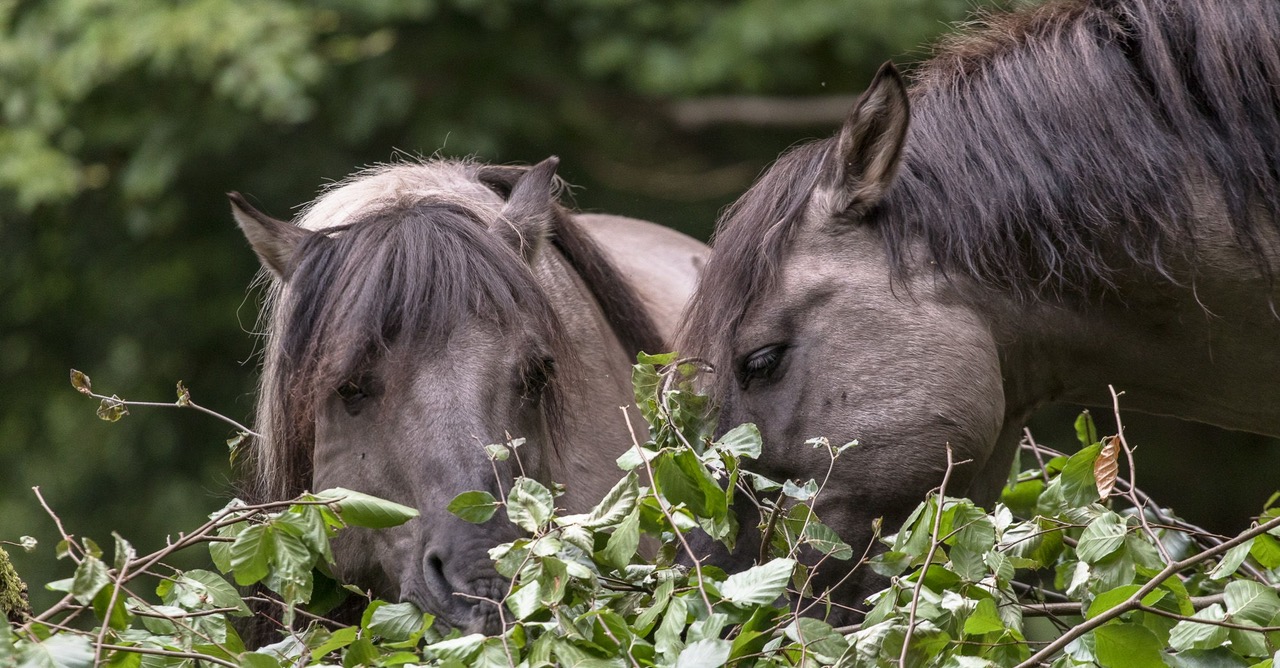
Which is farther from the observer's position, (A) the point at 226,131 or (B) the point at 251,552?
(A) the point at 226,131

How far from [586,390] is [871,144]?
925 millimetres

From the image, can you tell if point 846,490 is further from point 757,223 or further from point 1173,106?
point 1173,106

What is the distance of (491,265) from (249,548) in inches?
34.0

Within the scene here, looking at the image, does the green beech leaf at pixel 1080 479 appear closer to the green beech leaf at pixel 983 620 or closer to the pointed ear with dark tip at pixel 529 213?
the green beech leaf at pixel 983 620

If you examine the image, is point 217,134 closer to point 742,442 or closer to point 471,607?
point 471,607

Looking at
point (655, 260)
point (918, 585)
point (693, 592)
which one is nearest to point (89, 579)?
point (693, 592)

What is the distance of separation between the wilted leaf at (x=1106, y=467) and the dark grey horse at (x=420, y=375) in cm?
107

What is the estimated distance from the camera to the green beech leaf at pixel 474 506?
216 cm

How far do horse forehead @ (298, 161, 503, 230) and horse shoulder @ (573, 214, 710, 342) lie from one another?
0.48 metres

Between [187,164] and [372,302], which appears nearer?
[372,302]

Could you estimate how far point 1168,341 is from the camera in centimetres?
264

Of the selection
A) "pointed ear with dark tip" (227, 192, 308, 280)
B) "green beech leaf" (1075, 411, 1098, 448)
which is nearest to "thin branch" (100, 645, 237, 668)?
"pointed ear with dark tip" (227, 192, 308, 280)

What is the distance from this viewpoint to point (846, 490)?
2568 millimetres

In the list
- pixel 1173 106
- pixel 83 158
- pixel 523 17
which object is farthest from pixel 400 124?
pixel 1173 106
